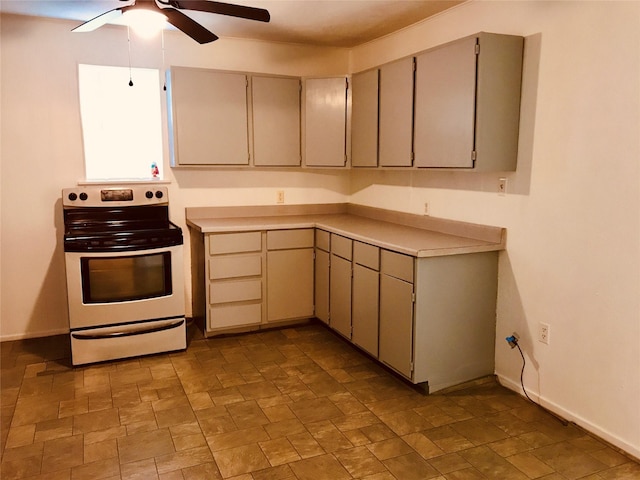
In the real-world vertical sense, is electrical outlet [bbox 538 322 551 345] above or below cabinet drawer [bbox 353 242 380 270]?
below

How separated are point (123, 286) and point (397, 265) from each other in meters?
1.87

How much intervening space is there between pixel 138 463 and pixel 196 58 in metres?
3.05

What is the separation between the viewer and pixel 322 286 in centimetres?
410

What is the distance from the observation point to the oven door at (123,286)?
135 inches

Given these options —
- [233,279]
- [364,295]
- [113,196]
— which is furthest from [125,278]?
[364,295]

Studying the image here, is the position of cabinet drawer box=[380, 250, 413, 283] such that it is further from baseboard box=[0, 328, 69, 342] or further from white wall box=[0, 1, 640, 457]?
baseboard box=[0, 328, 69, 342]

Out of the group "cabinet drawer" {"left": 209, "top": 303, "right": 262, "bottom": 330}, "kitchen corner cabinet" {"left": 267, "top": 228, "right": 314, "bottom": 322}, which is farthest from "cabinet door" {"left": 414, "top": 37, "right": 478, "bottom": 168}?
"cabinet drawer" {"left": 209, "top": 303, "right": 262, "bottom": 330}

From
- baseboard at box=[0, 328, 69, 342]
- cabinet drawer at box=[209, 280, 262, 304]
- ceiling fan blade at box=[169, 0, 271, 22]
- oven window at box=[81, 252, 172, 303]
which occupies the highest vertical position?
ceiling fan blade at box=[169, 0, 271, 22]

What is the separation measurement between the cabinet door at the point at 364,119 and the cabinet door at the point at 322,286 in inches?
31.0

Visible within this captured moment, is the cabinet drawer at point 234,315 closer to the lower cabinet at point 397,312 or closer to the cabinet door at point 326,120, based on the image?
the lower cabinet at point 397,312

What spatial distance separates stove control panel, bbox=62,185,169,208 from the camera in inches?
145

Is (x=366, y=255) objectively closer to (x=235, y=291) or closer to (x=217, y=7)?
(x=235, y=291)

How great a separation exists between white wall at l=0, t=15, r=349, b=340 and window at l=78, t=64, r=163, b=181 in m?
0.10

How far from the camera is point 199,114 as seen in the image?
3.97 meters
